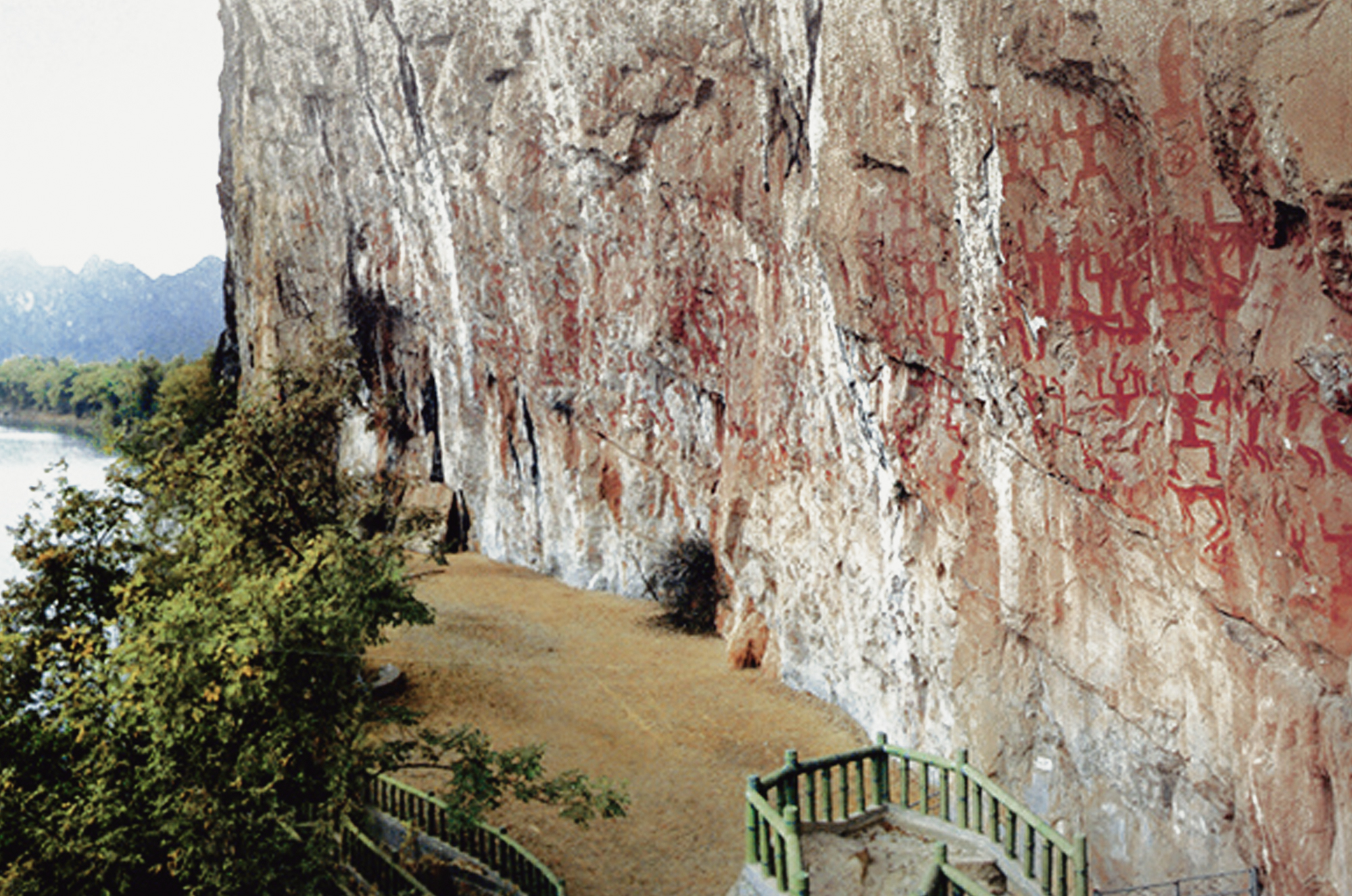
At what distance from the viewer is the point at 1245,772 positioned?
6.79 m

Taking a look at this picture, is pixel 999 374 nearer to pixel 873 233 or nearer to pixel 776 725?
pixel 873 233

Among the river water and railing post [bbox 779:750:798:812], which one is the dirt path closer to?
railing post [bbox 779:750:798:812]

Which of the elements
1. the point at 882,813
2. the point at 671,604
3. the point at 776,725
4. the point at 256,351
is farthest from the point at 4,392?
the point at 882,813

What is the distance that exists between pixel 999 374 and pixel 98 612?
30.2 ft

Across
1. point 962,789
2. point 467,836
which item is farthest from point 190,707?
point 962,789

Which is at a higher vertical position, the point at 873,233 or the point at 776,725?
the point at 873,233

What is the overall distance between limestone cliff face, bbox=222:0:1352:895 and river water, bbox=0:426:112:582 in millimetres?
17705

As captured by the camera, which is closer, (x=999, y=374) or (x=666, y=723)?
(x=999, y=374)

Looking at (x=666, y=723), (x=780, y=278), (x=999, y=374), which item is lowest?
(x=666, y=723)

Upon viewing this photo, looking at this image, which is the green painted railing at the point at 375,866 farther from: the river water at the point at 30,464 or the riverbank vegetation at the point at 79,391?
the riverbank vegetation at the point at 79,391

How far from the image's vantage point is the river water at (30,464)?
124ft

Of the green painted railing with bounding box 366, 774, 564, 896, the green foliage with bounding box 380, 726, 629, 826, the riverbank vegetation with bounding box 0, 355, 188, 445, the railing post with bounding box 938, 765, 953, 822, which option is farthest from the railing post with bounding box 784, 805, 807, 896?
the riverbank vegetation with bounding box 0, 355, 188, 445

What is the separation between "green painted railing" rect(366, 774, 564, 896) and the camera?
9.69 m

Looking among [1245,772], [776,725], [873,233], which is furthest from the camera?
[776,725]
